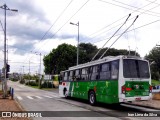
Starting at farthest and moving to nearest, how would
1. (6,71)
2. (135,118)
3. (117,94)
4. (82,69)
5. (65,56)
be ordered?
1. (65,56)
2. (6,71)
3. (82,69)
4. (117,94)
5. (135,118)

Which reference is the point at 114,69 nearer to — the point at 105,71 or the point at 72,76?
the point at 105,71

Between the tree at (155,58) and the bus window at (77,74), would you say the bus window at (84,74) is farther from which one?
the tree at (155,58)

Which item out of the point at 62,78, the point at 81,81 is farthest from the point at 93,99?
the point at 62,78

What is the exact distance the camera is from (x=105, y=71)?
17.6 metres

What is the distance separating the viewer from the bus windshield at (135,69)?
52.4ft

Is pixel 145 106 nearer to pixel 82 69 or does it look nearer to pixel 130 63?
pixel 130 63

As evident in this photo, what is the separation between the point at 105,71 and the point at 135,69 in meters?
1.98

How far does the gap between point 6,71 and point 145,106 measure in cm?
1374

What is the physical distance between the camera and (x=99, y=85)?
60.0ft

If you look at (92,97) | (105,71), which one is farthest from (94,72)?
(105,71)

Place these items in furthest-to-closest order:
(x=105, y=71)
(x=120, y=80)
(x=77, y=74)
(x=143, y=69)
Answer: (x=77, y=74) < (x=105, y=71) < (x=143, y=69) < (x=120, y=80)

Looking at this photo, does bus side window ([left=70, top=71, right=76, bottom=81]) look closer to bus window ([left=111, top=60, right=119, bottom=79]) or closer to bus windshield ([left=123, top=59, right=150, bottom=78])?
bus window ([left=111, top=60, right=119, bottom=79])

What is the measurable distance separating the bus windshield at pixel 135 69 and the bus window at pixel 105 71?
1329 mm

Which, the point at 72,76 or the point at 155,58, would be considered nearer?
the point at 72,76
